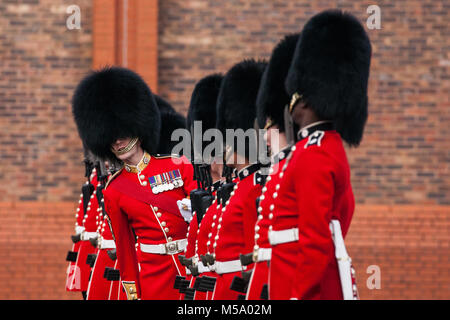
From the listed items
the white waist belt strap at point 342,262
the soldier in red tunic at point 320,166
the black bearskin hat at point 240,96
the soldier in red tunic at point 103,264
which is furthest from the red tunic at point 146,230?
the white waist belt strap at point 342,262

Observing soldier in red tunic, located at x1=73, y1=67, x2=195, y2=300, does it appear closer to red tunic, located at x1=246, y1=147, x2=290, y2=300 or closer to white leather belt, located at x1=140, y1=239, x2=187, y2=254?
white leather belt, located at x1=140, y1=239, x2=187, y2=254

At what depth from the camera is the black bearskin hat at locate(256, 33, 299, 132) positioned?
3.96m

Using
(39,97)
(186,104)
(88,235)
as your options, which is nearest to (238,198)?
(88,235)

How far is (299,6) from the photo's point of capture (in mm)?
9672

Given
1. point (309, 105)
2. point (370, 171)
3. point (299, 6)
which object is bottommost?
point (370, 171)

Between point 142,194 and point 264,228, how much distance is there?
1762mm

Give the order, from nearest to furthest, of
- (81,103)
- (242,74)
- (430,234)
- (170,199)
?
1. (242,74)
2. (170,199)
3. (81,103)
4. (430,234)

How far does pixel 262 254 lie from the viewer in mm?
3658

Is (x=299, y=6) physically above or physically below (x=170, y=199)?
above

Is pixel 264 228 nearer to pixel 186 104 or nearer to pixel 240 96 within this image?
pixel 240 96
